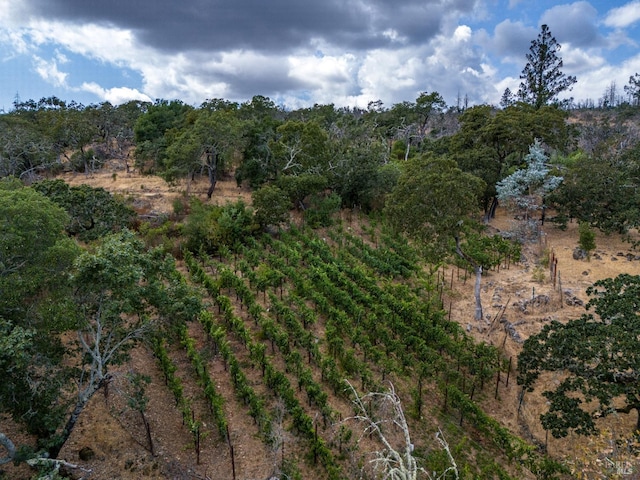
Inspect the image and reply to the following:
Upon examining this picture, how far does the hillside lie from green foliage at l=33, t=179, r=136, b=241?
13.4 feet

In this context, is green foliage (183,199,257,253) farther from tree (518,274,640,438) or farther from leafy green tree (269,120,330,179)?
tree (518,274,640,438)

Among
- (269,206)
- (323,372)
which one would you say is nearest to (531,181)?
(269,206)

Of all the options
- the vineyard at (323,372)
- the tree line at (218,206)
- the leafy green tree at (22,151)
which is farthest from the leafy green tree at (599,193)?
the leafy green tree at (22,151)

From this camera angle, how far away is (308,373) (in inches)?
458

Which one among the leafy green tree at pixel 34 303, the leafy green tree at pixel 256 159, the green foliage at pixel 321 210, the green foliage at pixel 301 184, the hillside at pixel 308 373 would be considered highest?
the leafy green tree at pixel 256 159

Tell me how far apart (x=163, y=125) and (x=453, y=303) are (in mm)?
31803

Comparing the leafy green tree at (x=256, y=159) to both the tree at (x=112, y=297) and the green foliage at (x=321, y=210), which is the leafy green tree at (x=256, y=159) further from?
the tree at (x=112, y=297)

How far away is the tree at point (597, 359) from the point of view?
897 centimetres

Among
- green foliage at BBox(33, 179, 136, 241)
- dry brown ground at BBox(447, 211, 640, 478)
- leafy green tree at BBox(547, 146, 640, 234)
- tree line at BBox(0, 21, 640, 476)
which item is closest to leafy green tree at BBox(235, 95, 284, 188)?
tree line at BBox(0, 21, 640, 476)

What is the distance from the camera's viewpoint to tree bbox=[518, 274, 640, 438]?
8.97 m

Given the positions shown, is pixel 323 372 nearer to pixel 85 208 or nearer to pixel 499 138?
pixel 85 208

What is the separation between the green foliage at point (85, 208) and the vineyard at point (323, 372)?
4.25 m

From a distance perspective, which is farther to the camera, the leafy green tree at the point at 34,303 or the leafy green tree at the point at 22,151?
the leafy green tree at the point at 22,151

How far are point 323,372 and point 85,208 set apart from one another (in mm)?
12840
